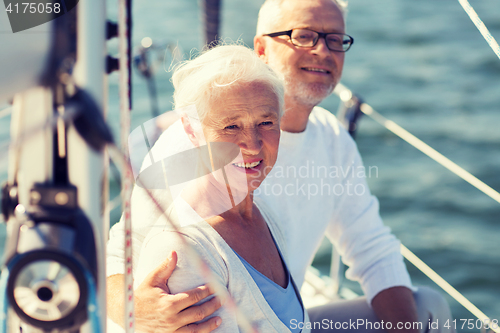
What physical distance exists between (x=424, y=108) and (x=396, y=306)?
3.83 metres

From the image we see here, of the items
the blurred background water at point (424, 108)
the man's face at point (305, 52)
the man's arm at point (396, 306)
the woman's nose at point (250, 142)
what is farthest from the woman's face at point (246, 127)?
the blurred background water at point (424, 108)

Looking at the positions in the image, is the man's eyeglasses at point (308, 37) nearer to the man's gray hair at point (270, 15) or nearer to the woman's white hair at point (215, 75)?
the man's gray hair at point (270, 15)

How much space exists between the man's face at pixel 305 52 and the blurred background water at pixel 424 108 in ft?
2.60

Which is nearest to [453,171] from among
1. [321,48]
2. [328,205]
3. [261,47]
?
[328,205]

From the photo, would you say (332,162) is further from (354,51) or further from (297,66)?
(354,51)

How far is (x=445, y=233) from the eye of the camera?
12.0 feet

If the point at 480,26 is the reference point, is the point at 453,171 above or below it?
below

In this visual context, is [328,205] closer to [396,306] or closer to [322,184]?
[322,184]

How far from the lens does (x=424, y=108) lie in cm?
486

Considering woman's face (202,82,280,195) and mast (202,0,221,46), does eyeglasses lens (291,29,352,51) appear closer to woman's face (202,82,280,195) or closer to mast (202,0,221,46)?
woman's face (202,82,280,195)

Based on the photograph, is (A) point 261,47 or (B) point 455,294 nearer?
(A) point 261,47

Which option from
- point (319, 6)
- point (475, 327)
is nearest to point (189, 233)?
point (319, 6)

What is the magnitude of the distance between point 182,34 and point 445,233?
3844 mm

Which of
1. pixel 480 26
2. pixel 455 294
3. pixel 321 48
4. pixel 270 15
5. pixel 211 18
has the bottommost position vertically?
pixel 455 294
